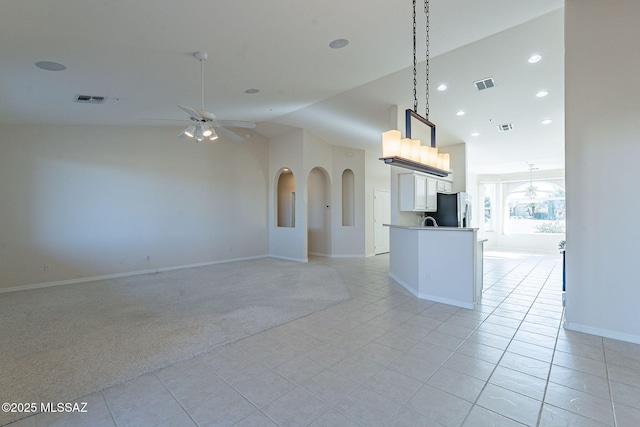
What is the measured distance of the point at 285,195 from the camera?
32.1ft

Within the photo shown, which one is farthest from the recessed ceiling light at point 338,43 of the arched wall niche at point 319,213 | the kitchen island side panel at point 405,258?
the arched wall niche at point 319,213

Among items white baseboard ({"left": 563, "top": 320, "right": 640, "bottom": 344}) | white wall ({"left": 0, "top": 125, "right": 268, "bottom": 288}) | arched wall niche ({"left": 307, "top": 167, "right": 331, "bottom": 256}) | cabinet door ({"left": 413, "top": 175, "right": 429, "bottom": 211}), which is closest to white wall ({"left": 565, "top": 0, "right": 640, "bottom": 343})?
white baseboard ({"left": 563, "top": 320, "right": 640, "bottom": 344})

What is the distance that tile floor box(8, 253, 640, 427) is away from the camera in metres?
1.80

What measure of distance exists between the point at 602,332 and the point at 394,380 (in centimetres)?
242

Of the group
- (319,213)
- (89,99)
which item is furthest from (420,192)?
(89,99)

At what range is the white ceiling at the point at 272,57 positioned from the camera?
2640 millimetres

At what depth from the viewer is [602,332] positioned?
9.56ft

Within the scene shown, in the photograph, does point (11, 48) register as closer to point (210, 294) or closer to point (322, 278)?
point (210, 294)

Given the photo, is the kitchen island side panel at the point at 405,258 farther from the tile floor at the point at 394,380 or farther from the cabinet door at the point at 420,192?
the tile floor at the point at 394,380

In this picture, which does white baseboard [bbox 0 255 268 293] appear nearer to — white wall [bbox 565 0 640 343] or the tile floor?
the tile floor

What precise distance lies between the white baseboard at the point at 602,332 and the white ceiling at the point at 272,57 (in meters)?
3.30

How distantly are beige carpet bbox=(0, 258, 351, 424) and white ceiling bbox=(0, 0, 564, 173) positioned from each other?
9.44 ft

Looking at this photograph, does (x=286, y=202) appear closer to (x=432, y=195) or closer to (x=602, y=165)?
(x=432, y=195)

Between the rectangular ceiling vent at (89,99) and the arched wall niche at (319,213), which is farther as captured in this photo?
the arched wall niche at (319,213)
